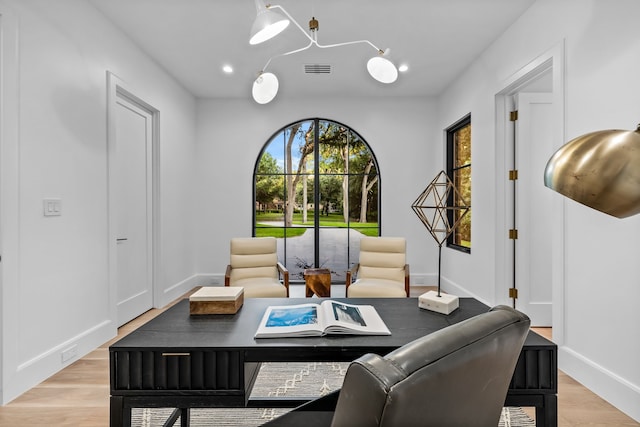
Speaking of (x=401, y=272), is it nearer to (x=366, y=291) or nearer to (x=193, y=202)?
(x=366, y=291)

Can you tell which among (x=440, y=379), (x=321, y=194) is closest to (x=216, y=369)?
(x=440, y=379)

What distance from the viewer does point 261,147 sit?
5.11 metres

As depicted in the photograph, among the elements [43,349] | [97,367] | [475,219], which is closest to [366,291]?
[475,219]

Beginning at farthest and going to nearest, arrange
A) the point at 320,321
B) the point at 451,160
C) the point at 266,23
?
the point at 451,160, the point at 266,23, the point at 320,321

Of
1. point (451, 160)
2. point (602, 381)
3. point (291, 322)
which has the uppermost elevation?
point (451, 160)

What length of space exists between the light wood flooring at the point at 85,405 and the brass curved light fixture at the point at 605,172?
5.45 feet

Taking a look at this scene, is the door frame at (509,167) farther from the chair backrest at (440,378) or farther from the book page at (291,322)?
the chair backrest at (440,378)

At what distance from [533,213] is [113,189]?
3723mm

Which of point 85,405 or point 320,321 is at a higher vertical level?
point 320,321

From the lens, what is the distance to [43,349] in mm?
2338

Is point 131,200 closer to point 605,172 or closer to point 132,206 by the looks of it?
point 132,206

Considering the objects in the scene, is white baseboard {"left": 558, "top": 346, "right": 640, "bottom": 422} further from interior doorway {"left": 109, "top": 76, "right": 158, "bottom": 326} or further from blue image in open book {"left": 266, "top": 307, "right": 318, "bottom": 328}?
interior doorway {"left": 109, "top": 76, "right": 158, "bottom": 326}

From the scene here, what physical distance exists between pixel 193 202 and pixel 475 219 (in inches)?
141

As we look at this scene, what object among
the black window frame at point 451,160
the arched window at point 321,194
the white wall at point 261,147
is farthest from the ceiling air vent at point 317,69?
the black window frame at point 451,160
